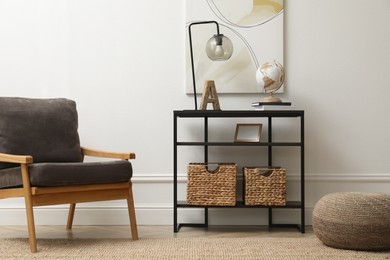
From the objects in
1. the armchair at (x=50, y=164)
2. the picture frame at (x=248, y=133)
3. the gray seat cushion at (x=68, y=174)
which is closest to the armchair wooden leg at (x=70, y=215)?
the armchair at (x=50, y=164)

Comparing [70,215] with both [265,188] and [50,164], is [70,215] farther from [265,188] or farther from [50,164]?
[265,188]

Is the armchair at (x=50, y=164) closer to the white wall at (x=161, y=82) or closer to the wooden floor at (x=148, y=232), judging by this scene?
the wooden floor at (x=148, y=232)

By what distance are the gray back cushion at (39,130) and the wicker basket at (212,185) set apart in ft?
2.44

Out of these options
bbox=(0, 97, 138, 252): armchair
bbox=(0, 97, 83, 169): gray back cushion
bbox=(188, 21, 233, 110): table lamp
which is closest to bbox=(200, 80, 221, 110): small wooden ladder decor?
bbox=(188, 21, 233, 110): table lamp

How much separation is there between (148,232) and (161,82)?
1.07 m

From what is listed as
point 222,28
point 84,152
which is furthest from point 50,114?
point 222,28

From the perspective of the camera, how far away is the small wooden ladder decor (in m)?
4.07

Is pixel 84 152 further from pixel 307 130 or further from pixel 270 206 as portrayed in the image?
pixel 307 130

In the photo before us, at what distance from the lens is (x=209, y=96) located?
4129 mm

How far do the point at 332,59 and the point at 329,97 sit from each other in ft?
0.88

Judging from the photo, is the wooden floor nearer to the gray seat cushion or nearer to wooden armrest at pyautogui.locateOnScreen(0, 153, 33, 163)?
the gray seat cushion

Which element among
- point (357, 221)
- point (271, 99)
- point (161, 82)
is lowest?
point (357, 221)

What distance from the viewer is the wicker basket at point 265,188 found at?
3.97 meters

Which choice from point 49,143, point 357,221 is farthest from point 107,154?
point 357,221
